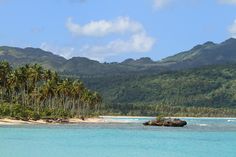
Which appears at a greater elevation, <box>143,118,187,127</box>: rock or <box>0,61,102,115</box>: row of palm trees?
<box>0,61,102,115</box>: row of palm trees

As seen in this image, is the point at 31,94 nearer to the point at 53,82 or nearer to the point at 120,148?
the point at 53,82

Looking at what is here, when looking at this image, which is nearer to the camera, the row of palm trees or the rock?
the rock

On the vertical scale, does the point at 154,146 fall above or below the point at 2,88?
below

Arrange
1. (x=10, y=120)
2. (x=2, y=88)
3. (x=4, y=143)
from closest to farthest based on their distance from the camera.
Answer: (x=4, y=143), (x=10, y=120), (x=2, y=88)

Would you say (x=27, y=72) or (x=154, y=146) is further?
(x=27, y=72)

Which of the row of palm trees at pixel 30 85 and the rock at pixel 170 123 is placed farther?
the row of palm trees at pixel 30 85

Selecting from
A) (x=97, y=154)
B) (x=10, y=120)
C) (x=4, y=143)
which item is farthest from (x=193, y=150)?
(x=10, y=120)

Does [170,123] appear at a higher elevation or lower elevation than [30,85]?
lower

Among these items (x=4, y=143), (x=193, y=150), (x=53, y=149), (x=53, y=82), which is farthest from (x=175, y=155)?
(x=53, y=82)

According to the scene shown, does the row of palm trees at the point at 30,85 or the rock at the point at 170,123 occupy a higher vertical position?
the row of palm trees at the point at 30,85

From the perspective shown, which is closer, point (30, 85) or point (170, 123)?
point (170, 123)

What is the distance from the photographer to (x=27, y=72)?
17212 centimetres

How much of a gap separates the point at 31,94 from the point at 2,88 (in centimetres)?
1356

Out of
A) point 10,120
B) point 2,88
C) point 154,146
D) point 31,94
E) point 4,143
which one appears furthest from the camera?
point 31,94
